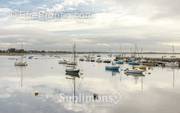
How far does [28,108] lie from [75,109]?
411 centimetres

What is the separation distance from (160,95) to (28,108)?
16373mm

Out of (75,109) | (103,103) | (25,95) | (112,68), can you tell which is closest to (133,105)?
(103,103)

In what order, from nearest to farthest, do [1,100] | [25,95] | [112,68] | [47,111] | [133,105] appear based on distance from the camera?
[47,111] → [133,105] → [1,100] → [25,95] → [112,68]

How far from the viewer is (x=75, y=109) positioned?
2722 centimetres

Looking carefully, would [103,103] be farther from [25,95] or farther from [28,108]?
[25,95]

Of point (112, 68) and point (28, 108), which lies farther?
point (112, 68)

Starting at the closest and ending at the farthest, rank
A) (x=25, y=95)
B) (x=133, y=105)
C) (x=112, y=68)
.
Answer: (x=133, y=105) → (x=25, y=95) → (x=112, y=68)

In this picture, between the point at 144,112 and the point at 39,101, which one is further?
the point at 39,101

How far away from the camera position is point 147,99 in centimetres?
3409

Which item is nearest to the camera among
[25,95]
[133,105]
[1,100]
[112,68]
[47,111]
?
[47,111]

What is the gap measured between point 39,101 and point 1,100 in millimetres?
3983

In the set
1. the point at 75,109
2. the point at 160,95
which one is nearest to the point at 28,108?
the point at 75,109

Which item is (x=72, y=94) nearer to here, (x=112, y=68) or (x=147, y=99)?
(x=147, y=99)

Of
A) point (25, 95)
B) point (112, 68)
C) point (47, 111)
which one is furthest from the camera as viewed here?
point (112, 68)
